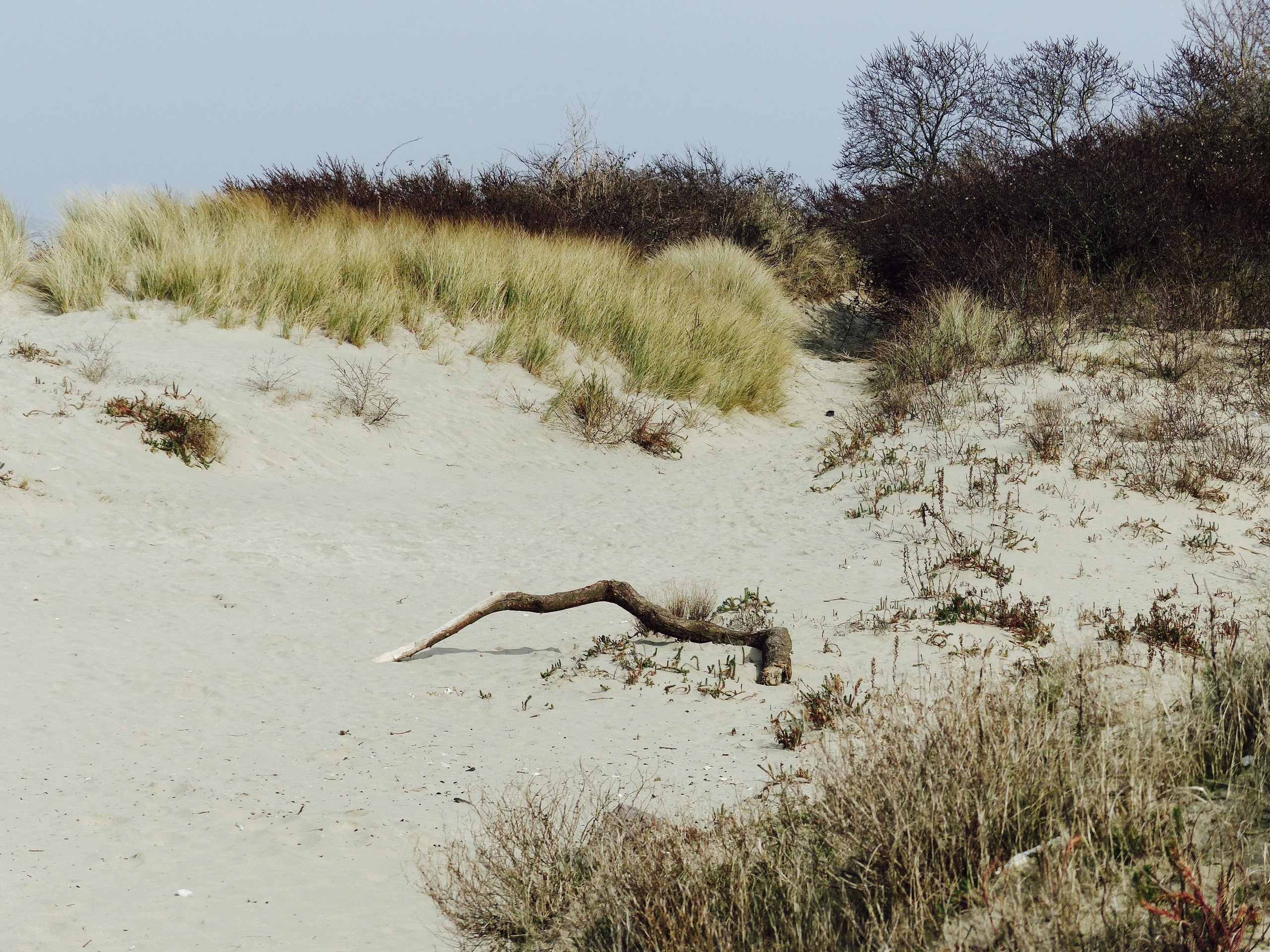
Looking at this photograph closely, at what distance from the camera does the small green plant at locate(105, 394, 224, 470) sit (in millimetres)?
7980

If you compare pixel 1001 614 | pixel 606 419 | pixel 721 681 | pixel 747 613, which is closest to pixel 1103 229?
pixel 606 419

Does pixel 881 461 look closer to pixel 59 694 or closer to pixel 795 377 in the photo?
pixel 795 377

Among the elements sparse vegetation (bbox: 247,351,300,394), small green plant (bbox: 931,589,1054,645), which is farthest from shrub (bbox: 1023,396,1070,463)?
sparse vegetation (bbox: 247,351,300,394)

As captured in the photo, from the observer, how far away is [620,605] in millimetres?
5301

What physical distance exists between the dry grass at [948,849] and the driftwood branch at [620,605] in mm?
2146

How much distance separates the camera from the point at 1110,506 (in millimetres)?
7441

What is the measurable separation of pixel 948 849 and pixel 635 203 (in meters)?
15.7

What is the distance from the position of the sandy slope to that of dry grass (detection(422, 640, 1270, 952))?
45 cm

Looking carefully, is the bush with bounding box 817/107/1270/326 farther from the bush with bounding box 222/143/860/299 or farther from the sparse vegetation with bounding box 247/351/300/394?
the sparse vegetation with bounding box 247/351/300/394

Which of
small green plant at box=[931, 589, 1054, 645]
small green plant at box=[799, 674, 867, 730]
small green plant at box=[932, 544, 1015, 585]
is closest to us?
small green plant at box=[799, 674, 867, 730]

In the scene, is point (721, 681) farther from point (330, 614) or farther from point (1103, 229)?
point (1103, 229)

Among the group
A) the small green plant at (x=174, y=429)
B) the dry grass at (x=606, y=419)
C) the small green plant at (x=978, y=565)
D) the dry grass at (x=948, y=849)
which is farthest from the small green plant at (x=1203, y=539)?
the small green plant at (x=174, y=429)

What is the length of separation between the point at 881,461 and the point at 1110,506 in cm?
208

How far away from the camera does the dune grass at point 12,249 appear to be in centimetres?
972
